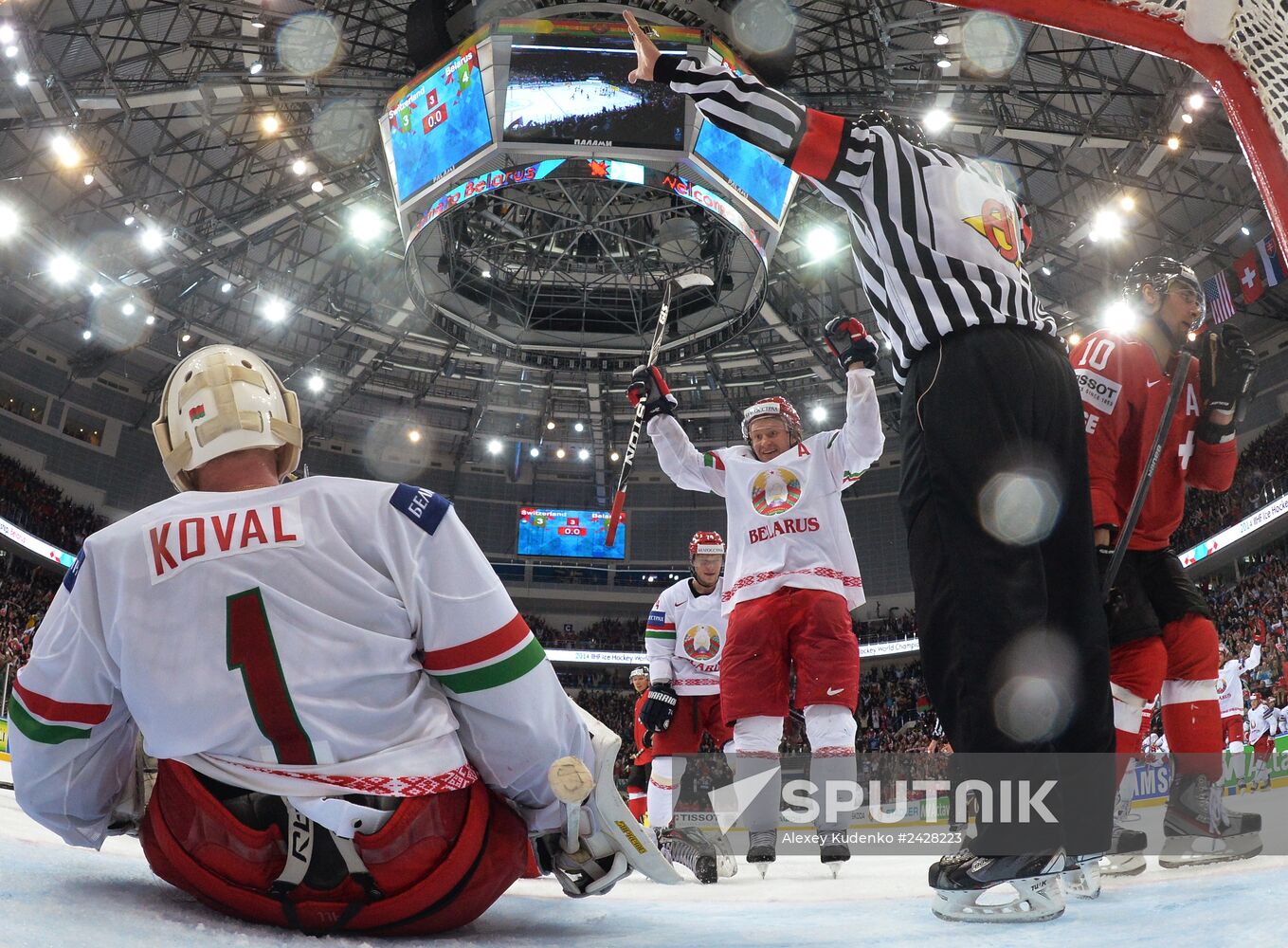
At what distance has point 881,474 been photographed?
28406 mm

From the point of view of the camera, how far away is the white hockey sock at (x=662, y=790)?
491 centimetres

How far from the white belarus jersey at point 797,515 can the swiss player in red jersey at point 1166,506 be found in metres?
0.97

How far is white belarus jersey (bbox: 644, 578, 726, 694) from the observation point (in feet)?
18.1

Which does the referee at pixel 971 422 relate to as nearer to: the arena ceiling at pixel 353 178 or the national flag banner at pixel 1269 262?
the arena ceiling at pixel 353 178

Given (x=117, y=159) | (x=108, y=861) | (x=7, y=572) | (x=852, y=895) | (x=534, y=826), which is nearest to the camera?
(x=534, y=826)

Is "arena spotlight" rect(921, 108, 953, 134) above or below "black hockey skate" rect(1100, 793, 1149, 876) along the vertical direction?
above

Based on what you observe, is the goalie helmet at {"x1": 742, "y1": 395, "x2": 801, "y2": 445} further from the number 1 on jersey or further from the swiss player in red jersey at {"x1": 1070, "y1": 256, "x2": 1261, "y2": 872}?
the number 1 on jersey

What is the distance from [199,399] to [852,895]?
6.41 ft

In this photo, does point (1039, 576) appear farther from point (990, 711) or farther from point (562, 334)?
point (562, 334)

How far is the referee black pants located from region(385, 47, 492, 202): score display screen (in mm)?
9919

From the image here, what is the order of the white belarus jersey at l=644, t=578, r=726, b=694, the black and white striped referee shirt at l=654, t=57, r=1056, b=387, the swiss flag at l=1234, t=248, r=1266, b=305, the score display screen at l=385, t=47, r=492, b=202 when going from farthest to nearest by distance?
the swiss flag at l=1234, t=248, r=1266, b=305 < the score display screen at l=385, t=47, r=492, b=202 < the white belarus jersey at l=644, t=578, r=726, b=694 < the black and white striped referee shirt at l=654, t=57, r=1056, b=387

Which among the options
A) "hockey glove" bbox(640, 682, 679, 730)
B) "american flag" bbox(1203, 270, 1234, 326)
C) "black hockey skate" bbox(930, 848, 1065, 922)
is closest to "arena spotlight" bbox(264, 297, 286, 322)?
"hockey glove" bbox(640, 682, 679, 730)

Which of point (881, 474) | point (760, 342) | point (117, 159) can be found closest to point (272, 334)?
point (117, 159)

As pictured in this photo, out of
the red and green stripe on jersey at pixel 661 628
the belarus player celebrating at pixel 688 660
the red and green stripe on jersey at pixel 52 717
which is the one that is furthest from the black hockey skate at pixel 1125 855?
the red and green stripe on jersey at pixel 661 628
